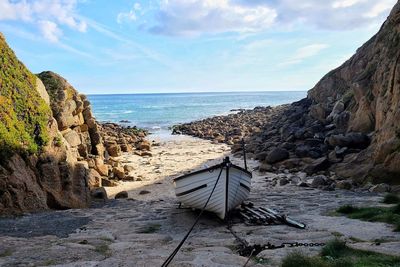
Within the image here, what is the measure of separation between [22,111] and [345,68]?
30669 mm

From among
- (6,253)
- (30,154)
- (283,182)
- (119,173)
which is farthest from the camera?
(119,173)

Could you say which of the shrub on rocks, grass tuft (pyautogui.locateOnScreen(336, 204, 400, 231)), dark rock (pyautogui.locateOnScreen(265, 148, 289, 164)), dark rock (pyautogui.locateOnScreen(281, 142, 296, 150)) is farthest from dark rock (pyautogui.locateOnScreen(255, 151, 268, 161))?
grass tuft (pyautogui.locateOnScreen(336, 204, 400, 231))

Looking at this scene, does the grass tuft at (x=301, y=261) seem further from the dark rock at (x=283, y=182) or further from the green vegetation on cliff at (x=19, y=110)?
the dark rock at (x=283, y=182)

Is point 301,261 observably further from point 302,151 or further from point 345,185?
point 302,151

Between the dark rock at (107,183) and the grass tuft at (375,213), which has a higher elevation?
the grass tuft at (375,213)

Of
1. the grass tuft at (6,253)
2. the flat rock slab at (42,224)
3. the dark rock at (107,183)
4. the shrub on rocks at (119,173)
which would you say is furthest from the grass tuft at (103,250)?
the shrub on rocks at (119,173)

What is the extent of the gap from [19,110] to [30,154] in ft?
5.70

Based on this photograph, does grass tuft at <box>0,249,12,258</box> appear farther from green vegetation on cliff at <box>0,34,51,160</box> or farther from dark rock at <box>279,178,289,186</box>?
dark rock at <box>279,178,289,186</box>

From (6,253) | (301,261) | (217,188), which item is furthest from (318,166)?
(6,253)

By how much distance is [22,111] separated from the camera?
49.1 ft

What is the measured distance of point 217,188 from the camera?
11.3 metres

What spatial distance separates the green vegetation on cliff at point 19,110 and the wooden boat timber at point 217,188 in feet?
18.4

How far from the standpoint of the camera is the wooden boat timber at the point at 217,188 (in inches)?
442

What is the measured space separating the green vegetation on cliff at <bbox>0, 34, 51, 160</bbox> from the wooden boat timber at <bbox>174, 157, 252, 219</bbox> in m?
5.62
